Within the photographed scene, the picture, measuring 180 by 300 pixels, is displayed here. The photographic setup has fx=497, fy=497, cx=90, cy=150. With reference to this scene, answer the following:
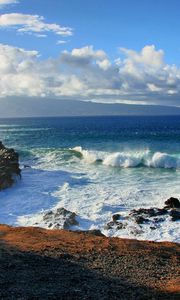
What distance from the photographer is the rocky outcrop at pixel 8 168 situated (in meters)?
38.0

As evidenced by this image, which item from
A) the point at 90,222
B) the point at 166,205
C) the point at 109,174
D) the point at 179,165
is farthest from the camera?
the point at 179,165

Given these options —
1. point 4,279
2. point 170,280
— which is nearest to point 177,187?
point 170,280

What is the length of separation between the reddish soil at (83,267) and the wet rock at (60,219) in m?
4.26

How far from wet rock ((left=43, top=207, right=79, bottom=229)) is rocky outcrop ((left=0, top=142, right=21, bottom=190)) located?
10474mm

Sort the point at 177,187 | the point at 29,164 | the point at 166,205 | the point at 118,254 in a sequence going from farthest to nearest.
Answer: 1. the point at 29,164
2. the point at 177,187
3. the point at 166,205
4. the point at 118,254

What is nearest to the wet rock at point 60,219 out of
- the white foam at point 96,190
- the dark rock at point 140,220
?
the white foam at point 96,190

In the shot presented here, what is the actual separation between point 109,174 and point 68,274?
2899cm

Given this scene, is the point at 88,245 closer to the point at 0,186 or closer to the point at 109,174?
the point at 0,186

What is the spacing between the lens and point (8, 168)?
40656mm

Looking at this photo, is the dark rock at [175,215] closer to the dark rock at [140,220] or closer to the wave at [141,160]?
the dark rock at [140,220]

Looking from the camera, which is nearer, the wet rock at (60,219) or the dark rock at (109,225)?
the dark rock at (109,225)

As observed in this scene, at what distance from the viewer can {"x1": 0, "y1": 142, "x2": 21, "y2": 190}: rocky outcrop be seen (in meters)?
38.0

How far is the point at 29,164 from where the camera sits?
52812mm

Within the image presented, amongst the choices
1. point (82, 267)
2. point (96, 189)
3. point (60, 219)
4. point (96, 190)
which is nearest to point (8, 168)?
point (96, 189)
